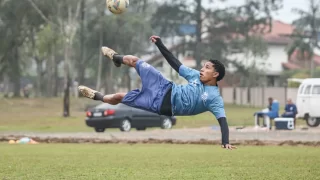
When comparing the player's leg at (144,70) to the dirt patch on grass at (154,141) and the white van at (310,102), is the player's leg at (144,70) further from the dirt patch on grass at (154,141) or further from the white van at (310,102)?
the white van at (310,102)

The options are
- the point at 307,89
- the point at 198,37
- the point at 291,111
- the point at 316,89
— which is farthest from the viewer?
the point at 198,37

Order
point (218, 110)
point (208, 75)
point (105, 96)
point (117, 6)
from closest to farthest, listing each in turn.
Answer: point (218, 110) → point (208, 75) → point (105, 96) → point (117, 6)

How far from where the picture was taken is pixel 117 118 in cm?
3281

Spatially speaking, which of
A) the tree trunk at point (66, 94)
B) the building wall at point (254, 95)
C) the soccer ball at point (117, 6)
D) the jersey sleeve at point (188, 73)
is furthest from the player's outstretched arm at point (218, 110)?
the building wall at point (254, 95)

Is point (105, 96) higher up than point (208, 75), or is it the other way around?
point (208, 75)

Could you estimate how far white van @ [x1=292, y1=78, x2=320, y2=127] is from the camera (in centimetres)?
3678

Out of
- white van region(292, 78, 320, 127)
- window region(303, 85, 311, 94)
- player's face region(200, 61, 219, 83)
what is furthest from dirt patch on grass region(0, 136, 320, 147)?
window region(303, 85, 311, 94)

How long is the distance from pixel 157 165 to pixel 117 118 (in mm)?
17785

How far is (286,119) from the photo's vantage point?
3116 centimetres

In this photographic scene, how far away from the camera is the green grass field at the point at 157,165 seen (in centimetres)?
1280

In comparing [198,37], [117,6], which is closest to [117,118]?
[117,6]

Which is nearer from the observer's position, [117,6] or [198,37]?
[117,6]

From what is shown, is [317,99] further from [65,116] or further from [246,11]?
[246,11]

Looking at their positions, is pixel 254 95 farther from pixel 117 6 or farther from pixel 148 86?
pixel 148 86
